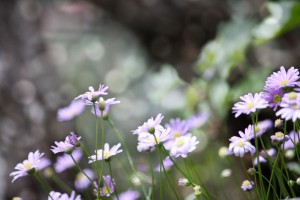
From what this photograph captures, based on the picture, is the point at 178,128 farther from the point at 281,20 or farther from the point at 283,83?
the point at 281,20

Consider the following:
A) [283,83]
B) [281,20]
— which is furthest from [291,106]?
[281,20]

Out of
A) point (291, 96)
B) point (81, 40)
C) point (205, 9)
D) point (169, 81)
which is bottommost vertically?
point (291, 96)

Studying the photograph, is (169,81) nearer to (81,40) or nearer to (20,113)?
(20,113)

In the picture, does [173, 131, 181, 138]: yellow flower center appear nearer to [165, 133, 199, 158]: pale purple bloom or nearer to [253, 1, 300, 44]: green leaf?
[165, 133, 199, 158]: pale purple bloom

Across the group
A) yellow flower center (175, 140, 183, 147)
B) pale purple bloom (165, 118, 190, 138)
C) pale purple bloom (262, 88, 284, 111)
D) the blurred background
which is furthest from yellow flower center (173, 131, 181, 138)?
the blurred background

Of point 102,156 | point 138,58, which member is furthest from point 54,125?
point 102,156
